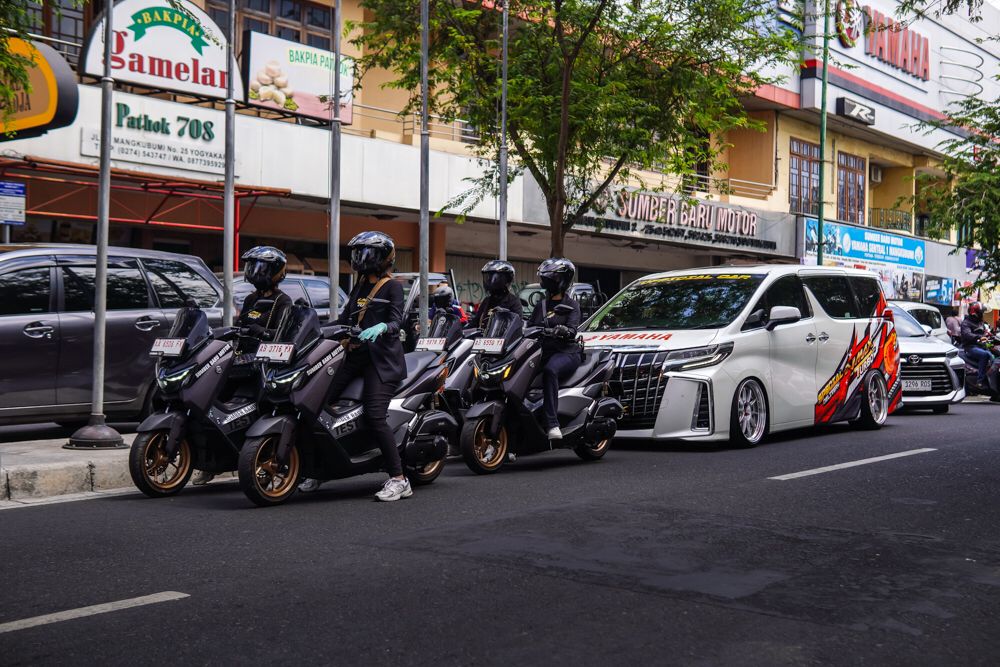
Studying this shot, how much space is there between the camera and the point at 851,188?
44.3 m

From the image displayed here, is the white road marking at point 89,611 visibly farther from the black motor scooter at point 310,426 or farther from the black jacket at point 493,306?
the black jacket at point 493,306

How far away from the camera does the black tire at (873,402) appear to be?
542 inches

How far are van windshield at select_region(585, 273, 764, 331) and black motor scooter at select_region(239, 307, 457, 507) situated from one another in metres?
4.22

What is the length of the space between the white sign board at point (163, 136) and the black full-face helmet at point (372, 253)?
13.0 metres

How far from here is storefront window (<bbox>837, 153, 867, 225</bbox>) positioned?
43.7m

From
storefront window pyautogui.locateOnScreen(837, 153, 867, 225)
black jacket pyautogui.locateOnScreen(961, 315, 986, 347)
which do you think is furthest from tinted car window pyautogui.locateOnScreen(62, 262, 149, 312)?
storefront window pyautogui.locateOnScreen(837, 153, 867, 225)

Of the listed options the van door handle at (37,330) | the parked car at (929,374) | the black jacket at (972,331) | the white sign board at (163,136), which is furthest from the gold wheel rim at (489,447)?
the black jacket at (972,331)

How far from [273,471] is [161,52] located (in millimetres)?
14579

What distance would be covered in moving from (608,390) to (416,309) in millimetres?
7770

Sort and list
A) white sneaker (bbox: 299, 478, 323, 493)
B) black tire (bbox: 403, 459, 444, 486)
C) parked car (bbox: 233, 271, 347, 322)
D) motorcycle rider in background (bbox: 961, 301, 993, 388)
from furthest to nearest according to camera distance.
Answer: motorcycle rider in background (bbox: 961, 301, 993, 388)
parked car (bbox: 233, 271, 347, 322)
black tire (bbox: 403, 459, 444, 486)
white sneaker (bbox: 299, 478, 323, 493)

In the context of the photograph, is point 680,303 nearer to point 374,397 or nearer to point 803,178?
point 374,397

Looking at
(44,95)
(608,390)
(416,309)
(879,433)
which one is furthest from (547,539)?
(44,95)

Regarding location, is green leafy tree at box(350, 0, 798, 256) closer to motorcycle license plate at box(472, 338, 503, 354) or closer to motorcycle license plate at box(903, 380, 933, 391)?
motorcycle license plate at box(903, 380, 933, 391)

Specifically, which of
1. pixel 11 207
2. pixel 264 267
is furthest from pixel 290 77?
pixel 264 267
